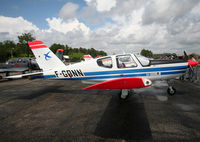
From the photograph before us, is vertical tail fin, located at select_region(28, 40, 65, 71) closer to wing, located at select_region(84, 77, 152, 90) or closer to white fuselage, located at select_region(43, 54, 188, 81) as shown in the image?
white fuselage, located at select_region(43, 54, 188, 81)

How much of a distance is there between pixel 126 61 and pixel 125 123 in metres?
2.86

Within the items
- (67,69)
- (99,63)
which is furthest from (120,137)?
(67,69)

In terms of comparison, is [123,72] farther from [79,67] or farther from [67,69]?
[67,69]

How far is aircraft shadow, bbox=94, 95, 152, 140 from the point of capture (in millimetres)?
2865

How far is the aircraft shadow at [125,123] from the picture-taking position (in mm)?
2865

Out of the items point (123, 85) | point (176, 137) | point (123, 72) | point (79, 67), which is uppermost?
point (79, 67)

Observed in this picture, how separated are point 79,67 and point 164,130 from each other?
4.30 meters

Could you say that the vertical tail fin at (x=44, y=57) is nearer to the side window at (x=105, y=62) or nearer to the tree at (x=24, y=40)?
the side window at (x=105, y=62)

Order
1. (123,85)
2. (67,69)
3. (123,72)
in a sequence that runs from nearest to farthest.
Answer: (123,85) → (123,72) → (67,69)

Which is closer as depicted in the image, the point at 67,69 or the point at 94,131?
the point at 94,131

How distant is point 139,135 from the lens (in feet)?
9.29

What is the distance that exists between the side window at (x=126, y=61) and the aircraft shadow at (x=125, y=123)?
176 centimetres

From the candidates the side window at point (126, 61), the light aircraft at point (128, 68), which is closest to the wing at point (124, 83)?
the light aircraft at point (128, 68)

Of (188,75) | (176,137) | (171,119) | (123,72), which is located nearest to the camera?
(176,137)
